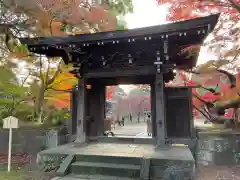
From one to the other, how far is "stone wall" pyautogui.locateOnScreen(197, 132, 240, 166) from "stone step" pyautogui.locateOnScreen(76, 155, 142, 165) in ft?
11.2

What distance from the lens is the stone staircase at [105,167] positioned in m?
5.39

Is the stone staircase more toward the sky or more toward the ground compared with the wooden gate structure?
more toward the ground

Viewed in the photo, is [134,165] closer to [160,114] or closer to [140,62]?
[160,114]

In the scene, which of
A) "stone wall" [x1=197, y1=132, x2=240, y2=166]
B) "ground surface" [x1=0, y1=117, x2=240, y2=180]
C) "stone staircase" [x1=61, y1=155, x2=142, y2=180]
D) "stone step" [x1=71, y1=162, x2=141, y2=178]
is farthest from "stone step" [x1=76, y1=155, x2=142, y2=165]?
"stone wall" [x1=197, y1=132, x2=240, y2=166]

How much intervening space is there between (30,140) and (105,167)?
5.78 metres

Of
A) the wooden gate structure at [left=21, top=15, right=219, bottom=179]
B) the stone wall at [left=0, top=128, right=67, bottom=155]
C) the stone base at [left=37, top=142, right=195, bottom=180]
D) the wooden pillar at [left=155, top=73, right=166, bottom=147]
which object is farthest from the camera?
the stone wall at [left=0, top=128, right=67, bottom=155]

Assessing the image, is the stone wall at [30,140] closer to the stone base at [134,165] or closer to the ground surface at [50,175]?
the ground surface at [50,175]

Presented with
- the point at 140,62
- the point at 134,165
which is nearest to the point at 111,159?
the point at 134,165

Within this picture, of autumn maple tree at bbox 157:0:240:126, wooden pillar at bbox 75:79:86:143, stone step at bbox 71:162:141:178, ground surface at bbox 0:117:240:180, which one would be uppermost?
autumn maple tree at bbox 157:0:240:126

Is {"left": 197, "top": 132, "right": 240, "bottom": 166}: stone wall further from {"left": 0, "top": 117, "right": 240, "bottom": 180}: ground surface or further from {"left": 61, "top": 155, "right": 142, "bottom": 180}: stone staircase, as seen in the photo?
{"left": 61, "top": 155, "right": 142, "bottom": 180}: stone staircase

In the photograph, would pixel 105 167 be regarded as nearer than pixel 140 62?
Yes

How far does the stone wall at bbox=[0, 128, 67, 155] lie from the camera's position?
31.5ft

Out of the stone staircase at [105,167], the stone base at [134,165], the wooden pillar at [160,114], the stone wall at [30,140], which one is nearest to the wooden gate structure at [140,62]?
the wooden pillar at [160,114]

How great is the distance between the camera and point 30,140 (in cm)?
982
